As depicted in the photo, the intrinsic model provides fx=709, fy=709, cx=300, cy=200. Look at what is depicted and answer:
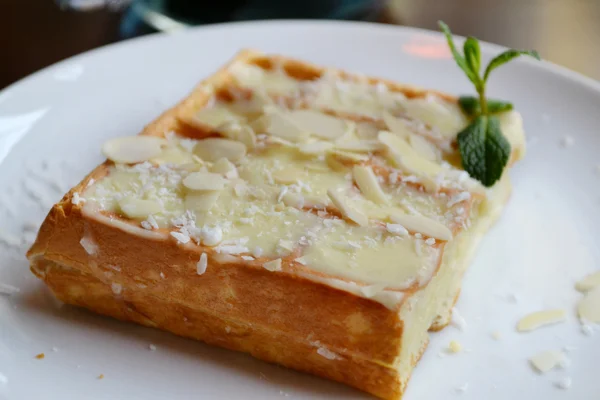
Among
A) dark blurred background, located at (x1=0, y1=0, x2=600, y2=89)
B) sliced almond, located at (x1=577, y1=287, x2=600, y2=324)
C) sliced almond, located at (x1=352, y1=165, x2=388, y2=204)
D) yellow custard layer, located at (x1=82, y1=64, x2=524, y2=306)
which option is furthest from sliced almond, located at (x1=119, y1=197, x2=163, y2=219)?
dark blurred background, located at (x1=0, y1=0, x2=600, y2=89)

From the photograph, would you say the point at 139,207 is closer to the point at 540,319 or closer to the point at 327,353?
the point at 327,353

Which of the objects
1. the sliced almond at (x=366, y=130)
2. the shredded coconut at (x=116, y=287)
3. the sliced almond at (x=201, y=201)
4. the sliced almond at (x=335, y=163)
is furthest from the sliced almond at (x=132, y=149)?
the sliced almond at (x=366, y=130)

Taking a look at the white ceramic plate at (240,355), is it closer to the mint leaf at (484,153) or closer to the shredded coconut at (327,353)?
the shredded coconut at (327,353)

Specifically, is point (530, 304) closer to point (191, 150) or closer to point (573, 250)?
point (573, 250)

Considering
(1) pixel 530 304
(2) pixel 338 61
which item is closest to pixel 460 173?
(1) pixel 530 304

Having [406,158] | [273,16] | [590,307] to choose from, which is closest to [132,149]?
[406,158]

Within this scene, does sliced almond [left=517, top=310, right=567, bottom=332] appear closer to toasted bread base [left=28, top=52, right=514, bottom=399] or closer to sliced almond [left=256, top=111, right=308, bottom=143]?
toasted bread base [left=28, top=52, right=514, bottom=399]
